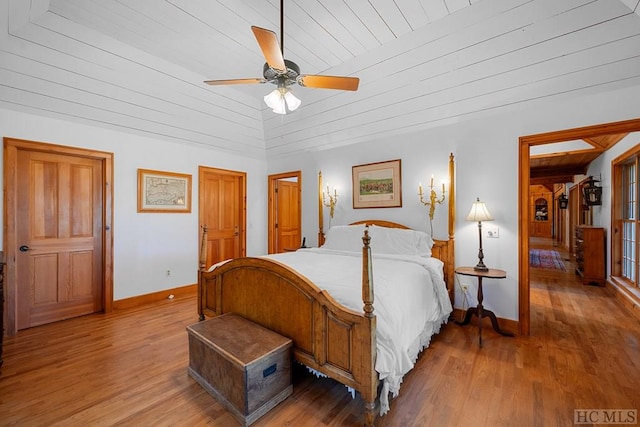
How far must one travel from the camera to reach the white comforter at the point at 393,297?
5.46ft

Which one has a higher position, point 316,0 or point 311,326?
point 316,0

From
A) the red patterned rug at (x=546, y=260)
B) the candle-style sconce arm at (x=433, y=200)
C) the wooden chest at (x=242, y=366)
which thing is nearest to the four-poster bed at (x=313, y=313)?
the wooden chest at (x=242, y=366)

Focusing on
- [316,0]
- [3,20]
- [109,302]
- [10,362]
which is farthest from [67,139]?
[316,0]

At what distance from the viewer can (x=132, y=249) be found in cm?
372

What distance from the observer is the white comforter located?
166 centimetres

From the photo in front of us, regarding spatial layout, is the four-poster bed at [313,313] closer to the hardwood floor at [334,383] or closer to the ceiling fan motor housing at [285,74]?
the hardwood floor at [334,383]

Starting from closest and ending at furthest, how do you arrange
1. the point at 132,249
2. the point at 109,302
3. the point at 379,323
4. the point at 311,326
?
the point at 379,323 → the point at 311,326 → the point at 109,302 → the point at 132,249

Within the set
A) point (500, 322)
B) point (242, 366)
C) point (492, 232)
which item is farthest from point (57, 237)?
point (500, 322)

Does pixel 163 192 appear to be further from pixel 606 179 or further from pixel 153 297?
pixel 606 179

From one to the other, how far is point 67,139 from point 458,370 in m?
4.71

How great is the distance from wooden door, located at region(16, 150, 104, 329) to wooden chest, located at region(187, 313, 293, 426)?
238cm

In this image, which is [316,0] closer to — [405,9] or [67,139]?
[405,9]

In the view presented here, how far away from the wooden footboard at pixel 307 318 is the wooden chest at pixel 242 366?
0.43 feet

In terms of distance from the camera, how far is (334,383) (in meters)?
2.05
